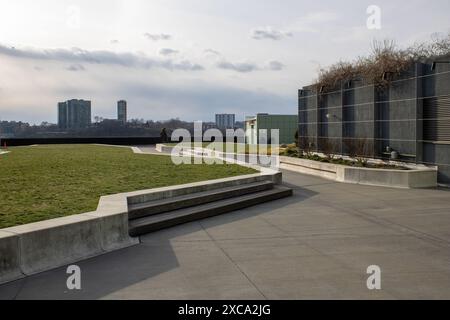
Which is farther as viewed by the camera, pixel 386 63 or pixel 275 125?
pixel 275 125

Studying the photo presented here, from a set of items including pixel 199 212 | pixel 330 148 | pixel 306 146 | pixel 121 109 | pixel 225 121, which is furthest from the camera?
pixel 121 109

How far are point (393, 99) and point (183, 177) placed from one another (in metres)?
9.22

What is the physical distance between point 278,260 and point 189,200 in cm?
410

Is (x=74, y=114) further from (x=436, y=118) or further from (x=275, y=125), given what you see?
(x=436, y=118)

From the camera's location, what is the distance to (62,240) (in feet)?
21.8

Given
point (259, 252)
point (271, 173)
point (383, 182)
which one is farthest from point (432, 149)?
point (259, 252)

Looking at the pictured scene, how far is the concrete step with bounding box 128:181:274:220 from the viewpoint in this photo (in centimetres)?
923

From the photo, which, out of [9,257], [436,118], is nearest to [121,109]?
[436,118]

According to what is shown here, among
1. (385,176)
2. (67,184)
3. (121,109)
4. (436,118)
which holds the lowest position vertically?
(385,176)

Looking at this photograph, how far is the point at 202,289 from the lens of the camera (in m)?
5.51

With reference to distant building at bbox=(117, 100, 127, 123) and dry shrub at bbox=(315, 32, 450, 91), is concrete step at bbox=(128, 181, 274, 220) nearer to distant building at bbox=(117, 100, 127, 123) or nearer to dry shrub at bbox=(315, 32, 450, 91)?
dry shrub at bbox=(315, 32, 450, 91)

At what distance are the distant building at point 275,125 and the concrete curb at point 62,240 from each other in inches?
1509

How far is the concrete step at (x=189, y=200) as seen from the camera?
923cm

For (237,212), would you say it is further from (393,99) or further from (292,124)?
(292,124)
